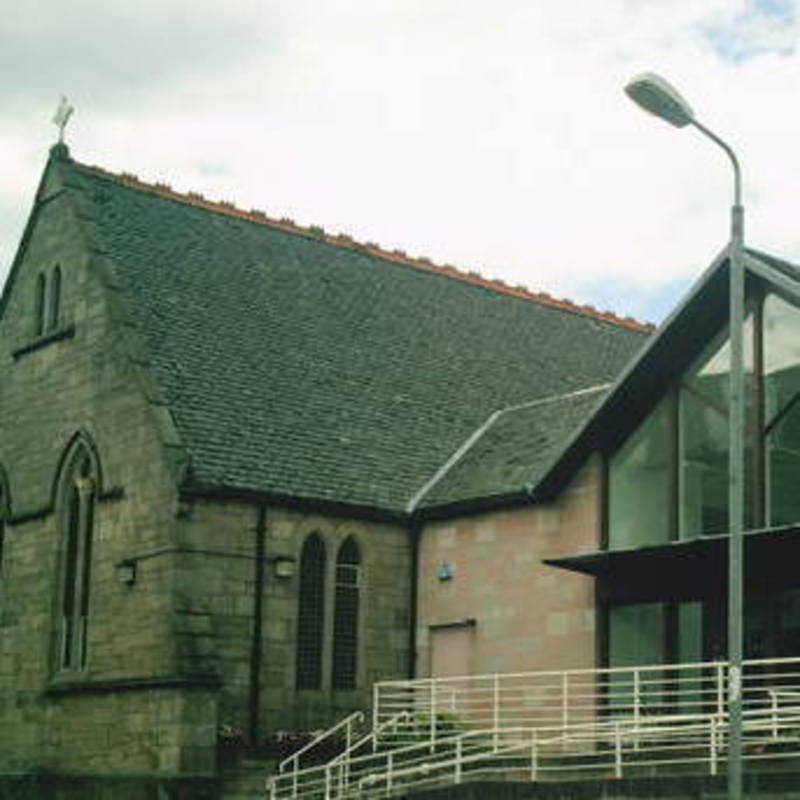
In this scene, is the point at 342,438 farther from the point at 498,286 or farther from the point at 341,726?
the point at 498,286

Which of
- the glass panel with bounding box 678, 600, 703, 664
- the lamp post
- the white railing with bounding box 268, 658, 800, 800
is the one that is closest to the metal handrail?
the white railing with bounding box 268, 658, 800, 800

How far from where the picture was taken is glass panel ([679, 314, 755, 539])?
2288 cm

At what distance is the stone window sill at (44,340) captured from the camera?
2955 cm

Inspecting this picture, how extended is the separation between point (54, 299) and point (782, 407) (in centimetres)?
1442

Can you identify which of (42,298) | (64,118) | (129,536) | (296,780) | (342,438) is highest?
(64,118)

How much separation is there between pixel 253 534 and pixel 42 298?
782 centimetres

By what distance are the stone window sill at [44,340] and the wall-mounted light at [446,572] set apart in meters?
7.86

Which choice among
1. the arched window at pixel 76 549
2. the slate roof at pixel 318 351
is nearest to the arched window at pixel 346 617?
the slate roof at pixel 318 351

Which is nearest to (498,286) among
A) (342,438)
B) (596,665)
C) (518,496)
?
(342,438)

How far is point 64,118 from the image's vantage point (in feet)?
104

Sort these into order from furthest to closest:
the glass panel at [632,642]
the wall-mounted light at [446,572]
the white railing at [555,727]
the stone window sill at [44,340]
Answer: the stone window sill at [44,340] < the wall-mounted light at [446,572] < the glass panel at [632,642] < the white railing at [555,727]

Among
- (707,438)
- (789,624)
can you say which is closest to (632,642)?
(789,624)

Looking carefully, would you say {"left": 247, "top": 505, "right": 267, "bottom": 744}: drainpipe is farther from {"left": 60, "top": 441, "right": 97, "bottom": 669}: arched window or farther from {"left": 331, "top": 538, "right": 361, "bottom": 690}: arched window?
{"left": 60, "top": 441, "right": 97, "bottom": 669}: arched window

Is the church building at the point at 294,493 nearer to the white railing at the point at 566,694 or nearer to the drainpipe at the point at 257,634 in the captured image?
→ the drainpipe at the point at 257,634
